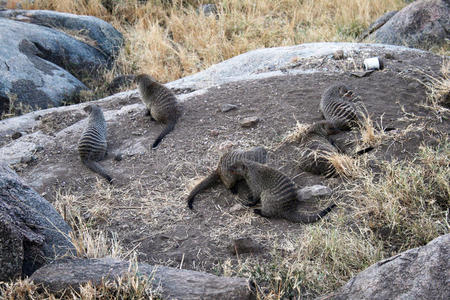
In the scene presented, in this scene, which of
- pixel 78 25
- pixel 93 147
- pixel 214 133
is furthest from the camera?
pixel 78 25

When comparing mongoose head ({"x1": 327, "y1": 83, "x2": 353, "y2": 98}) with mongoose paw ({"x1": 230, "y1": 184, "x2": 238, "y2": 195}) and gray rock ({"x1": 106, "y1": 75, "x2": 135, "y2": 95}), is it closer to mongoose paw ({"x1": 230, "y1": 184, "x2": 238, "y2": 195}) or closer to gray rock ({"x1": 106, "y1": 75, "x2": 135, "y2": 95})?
mongoose paw ({"x1": 230, "y1": 184, "x2": 238, "y2": 195})

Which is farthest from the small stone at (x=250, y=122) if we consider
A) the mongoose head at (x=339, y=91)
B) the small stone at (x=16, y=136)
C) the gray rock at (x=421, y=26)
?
the gray rock at (x=421, y=26)

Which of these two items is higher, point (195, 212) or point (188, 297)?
point (188, 297)

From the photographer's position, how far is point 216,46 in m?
8.62

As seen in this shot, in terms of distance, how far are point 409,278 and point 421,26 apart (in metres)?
6.84

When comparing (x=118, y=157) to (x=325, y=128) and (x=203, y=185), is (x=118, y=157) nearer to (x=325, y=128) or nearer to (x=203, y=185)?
(x=203, y=185)

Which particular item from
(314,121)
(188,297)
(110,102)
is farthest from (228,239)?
(110,102)

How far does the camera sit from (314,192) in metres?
3.82

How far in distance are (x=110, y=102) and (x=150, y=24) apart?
12.2 ft

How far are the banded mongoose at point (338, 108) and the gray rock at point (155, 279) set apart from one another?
2.53m

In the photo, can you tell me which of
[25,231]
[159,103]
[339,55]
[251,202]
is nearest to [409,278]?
[251,202]

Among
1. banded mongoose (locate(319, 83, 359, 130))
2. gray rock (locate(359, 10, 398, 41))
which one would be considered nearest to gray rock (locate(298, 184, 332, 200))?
banded mongoose (locate(319, 83, 359, 130))

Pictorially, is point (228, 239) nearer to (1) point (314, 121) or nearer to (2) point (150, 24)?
(1) point (314, 121)

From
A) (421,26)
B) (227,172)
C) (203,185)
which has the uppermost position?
(227,172)
